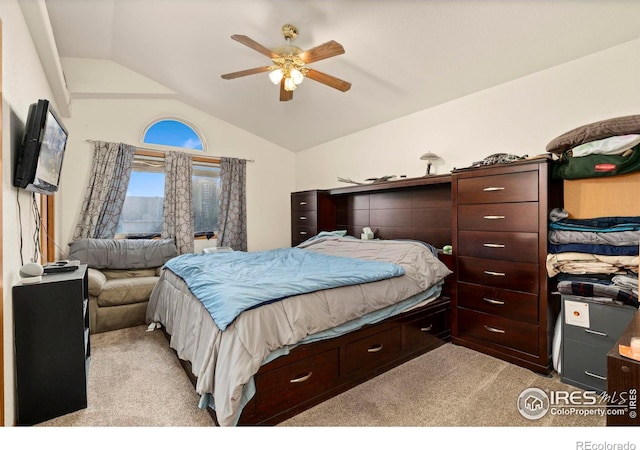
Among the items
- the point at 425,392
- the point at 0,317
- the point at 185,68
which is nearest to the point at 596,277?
the point at 425,392

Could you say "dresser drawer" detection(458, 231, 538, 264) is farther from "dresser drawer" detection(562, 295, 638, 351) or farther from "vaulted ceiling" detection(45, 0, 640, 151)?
"vaulted ceiling" detection(45, 0, 640, 151)

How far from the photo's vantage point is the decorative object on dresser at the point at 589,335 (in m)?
1.90

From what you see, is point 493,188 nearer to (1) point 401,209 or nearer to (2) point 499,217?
(2) point 499,217

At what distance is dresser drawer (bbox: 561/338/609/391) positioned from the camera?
1939 millimetres

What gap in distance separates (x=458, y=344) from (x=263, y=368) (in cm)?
192

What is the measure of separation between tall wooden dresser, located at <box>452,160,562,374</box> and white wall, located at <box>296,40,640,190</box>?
0.56m

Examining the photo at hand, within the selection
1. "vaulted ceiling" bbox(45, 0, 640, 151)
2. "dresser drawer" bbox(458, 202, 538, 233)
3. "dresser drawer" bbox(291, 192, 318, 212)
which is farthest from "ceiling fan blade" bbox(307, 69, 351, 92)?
"dresser drawer" bbox(291, 192, 318, 212)

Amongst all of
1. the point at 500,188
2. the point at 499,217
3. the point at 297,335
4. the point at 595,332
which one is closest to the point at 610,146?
the point at 500,188

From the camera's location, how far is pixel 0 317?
1.41 meters

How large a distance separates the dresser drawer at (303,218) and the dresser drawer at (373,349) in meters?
2.42

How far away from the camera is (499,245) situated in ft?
8.00

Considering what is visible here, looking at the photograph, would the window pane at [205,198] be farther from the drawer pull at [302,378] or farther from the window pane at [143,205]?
the drawer pull at [302,378]

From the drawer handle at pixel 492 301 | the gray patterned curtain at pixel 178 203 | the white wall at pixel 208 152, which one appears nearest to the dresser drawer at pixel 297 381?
the drawer handle at pixel 492 301

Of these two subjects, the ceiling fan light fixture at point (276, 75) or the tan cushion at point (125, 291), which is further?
the tan cushion at point (125, 291)
